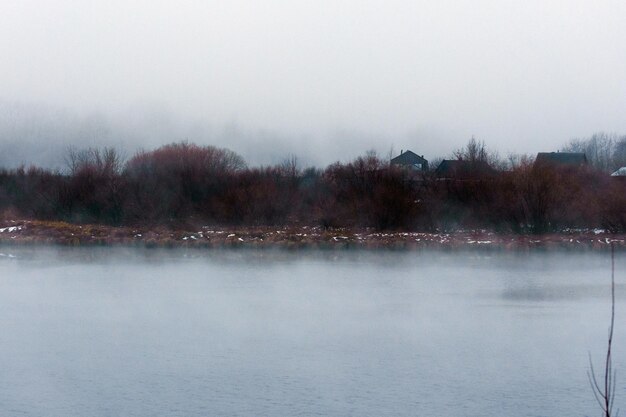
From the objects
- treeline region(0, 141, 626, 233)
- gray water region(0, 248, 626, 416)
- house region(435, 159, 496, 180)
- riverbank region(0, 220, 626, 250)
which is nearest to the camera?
gray water region(0, 248, 626, 416)

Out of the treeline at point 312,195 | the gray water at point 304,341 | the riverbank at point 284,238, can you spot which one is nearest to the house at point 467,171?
the treeline at point 312,195

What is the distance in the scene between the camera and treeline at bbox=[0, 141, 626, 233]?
23.4m

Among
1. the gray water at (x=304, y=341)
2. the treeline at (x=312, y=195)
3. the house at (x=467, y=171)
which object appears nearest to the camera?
the gray water at (x=304, y=341)

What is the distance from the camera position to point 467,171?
2681 centimetres

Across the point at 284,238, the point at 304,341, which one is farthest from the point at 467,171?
the point at 304,341

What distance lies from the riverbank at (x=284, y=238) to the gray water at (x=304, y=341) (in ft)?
14.3

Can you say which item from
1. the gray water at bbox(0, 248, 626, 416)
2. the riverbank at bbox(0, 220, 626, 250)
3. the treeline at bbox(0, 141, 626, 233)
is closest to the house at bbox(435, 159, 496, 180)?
the treeline at bbox(0, 141, 626, 233)

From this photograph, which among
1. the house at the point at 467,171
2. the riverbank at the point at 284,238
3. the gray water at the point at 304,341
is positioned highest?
the house at the point at 467,171

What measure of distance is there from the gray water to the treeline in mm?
6777

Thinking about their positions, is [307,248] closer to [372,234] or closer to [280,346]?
[372,234]

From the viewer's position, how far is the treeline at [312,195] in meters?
23.4

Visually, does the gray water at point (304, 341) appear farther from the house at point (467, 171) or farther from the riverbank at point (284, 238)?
the house at point (467, 171)

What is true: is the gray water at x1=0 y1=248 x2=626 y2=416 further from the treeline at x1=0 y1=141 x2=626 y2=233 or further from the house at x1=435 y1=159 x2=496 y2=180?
the house at x1=435 y1=159 x2=496 y2=180

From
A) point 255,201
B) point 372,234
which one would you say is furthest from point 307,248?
point 255,201
